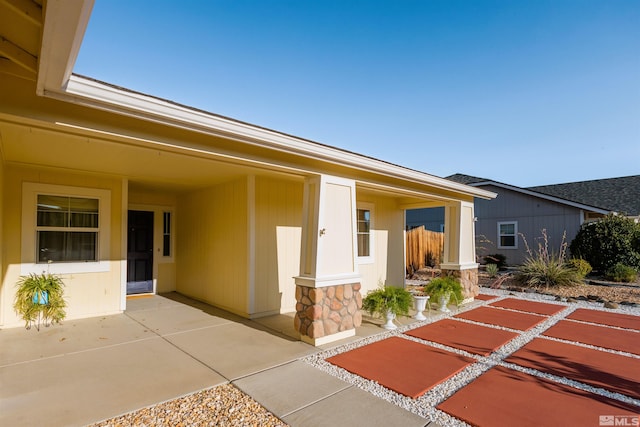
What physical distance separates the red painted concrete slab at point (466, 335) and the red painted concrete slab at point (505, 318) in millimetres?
422

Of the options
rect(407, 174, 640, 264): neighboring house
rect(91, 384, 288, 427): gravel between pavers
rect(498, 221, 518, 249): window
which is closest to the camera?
rect(91, 384, 288, 427): gravel between pavers

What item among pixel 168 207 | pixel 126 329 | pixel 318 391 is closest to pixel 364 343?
pixel 318 391

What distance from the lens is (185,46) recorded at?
305 inches

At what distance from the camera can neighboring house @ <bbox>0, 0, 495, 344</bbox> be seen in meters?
2.78

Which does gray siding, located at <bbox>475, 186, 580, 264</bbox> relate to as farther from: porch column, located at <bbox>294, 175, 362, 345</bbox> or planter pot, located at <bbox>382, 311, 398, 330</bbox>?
porch column, located at <bbox>294, 175, 362, 345</bbox>

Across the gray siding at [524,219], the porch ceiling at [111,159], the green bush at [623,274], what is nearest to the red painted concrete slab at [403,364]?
the porch ceiling at [111,159]

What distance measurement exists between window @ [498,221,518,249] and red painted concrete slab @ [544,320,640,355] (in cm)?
1085

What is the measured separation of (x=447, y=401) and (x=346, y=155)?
325 centimetres

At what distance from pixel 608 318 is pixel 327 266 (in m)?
5.39

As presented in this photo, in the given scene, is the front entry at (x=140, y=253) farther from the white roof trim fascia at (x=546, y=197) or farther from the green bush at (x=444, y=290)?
the white roof trim fascia at (x=546, y=197)

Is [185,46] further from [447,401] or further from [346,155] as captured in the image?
[447,401]

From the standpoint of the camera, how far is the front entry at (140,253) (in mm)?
7582

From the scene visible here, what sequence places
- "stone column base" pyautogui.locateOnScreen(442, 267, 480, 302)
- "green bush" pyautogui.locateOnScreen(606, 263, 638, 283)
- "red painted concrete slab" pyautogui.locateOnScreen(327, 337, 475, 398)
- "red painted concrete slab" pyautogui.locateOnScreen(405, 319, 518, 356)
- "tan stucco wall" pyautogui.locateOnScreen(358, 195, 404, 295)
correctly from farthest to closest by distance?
"green bush" pyautogui.locateOnScreen(606, 263, 638, 283) < "tan stucco wall" pyautogui.locateOnScreen(358, 195, 404, 295) < "stone column base" pyautogui.locateOnScreen(442, 267, 480, 302) < "red painted concrete slab" pyautogui.locateOnScreen(405, 319, 518, 356) < "red painted concrete slab" pyautogui.locateOnScreen(327, 337, 475, 398)

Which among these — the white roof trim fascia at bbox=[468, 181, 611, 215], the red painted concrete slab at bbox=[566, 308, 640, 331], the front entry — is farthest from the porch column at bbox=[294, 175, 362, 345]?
the white roof trim fascia at bbox=[468, 181, 611, 215]
